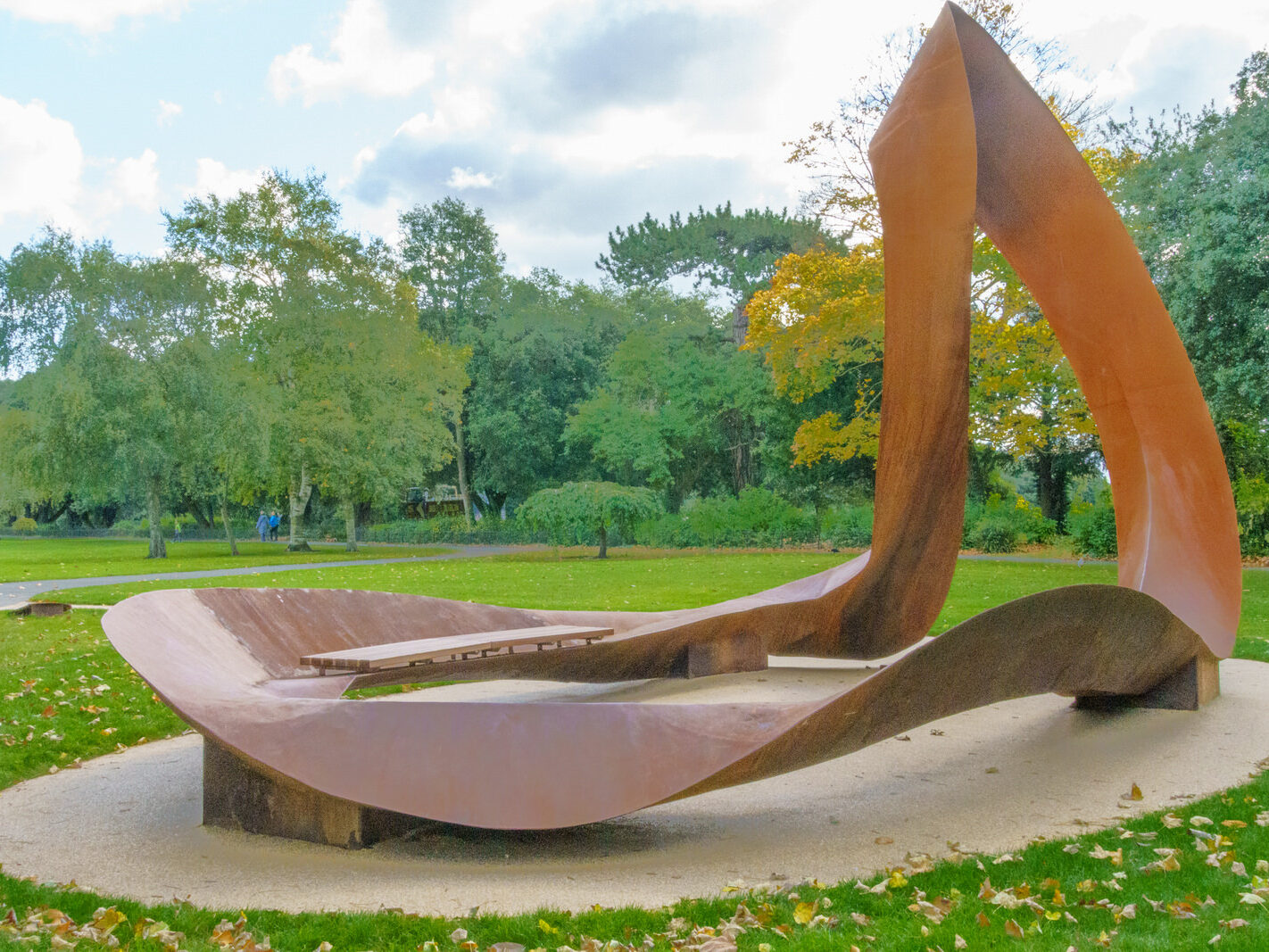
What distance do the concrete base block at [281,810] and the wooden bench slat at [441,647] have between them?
1.00 metres

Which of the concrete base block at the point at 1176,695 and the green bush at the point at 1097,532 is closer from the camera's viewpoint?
the concrete base block at the point at 1176,695

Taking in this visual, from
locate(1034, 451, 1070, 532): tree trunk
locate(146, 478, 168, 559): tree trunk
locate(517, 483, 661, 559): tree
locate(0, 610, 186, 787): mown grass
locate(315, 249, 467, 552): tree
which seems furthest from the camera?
locate(315, 249, 467, 552): tree

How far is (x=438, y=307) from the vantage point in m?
43.7

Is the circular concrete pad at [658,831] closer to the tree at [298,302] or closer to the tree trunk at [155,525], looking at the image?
the tree trunk at [155,525]

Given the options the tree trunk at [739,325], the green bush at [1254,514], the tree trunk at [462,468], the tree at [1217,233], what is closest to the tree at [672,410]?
the tree trunk at [739,325]

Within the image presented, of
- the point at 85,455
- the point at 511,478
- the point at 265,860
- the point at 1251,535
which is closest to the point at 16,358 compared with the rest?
the point at 85,455

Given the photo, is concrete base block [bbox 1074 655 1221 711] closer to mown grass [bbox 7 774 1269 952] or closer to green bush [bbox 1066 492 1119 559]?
mown grass [bbox 7 774 1269 952]

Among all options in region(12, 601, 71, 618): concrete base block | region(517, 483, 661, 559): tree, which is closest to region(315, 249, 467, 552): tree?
region(517, 483, 661, 559): tree

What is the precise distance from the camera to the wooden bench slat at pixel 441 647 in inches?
224

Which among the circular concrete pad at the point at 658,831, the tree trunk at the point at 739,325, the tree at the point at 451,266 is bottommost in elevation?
the circular concrete pad at the point at 658,831

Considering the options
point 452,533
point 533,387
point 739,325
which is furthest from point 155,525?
point 739,325

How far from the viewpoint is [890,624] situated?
749cm

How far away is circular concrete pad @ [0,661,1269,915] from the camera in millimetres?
3984

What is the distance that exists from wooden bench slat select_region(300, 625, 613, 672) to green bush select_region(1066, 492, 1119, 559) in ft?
54.0
